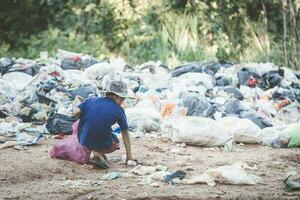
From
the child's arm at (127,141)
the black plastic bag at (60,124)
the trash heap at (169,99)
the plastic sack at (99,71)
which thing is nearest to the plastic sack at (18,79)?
the trash heap at (169,99)

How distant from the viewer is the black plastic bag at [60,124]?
18.3 ft

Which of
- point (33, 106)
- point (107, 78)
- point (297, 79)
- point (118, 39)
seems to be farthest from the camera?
point (118, 39)

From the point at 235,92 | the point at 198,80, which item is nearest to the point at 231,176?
the point at 235,92

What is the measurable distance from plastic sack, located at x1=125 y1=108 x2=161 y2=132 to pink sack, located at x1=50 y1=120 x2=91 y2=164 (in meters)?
1.49

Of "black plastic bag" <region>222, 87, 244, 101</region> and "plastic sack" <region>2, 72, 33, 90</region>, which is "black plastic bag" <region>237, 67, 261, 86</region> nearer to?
"black plastic bag" <region>222, 87, 244, 101</region>

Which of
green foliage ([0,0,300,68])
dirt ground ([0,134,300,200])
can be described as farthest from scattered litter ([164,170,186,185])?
green foliage ([0,0,300,68])

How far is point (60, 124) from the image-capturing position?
18.4 ft

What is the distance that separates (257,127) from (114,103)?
201cm

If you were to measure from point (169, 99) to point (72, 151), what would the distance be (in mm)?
2496

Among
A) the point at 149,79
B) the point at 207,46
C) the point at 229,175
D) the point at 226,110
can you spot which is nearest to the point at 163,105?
the point at 226,110

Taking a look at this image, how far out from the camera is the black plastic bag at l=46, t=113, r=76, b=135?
559 cm

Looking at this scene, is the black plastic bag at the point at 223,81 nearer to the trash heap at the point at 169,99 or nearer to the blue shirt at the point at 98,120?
the trash heap at the point at 169,99

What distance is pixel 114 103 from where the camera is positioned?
441cm

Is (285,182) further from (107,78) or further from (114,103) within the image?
(107,78)
